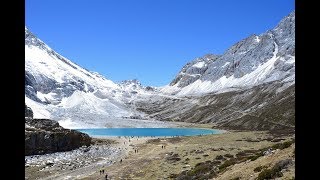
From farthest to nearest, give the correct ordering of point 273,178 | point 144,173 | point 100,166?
point 100,166
point 144,173
point 273,178

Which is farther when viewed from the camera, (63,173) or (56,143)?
(56,143)

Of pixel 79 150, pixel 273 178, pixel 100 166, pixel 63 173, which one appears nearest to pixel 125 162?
pixel 100 166
